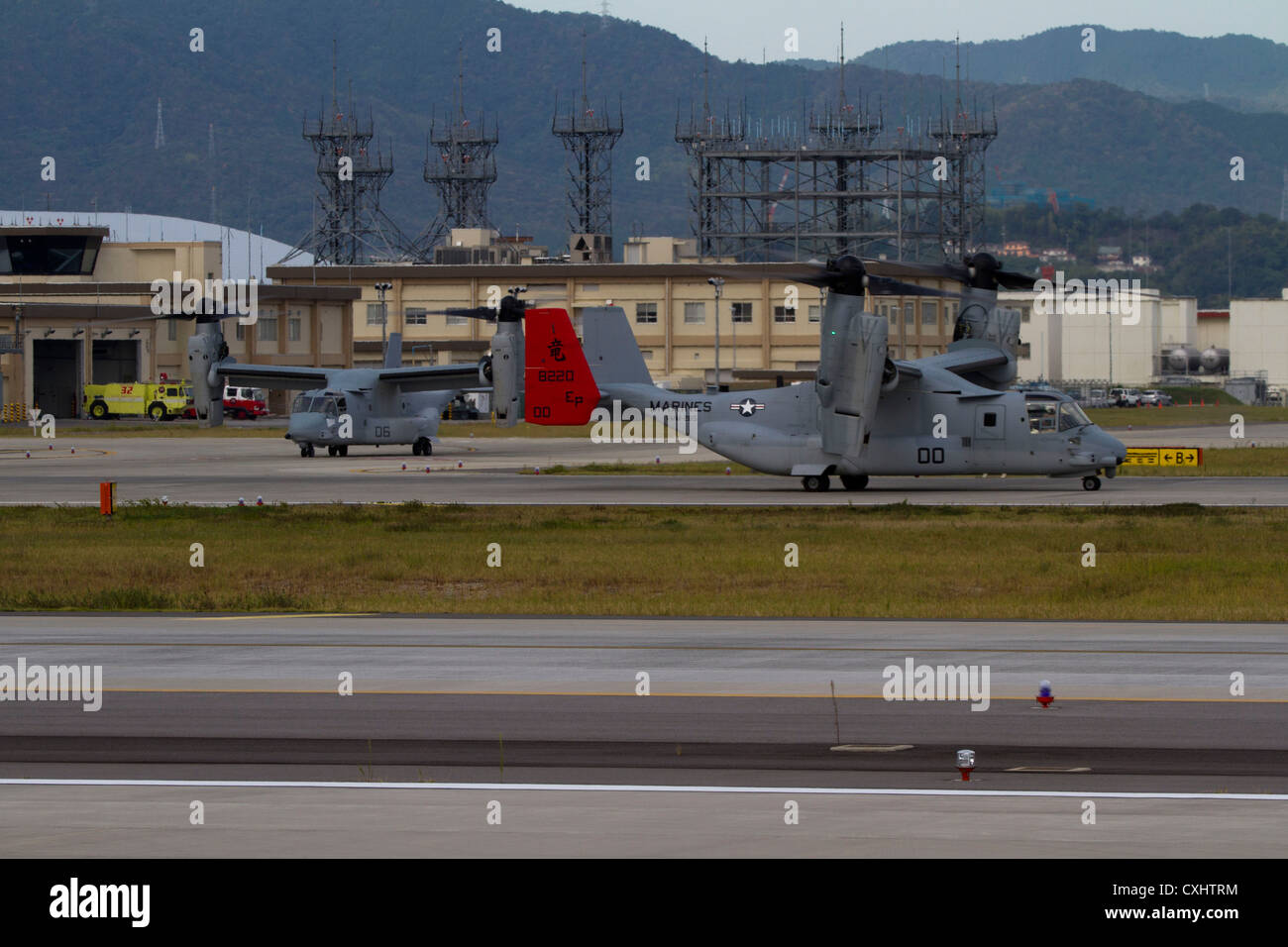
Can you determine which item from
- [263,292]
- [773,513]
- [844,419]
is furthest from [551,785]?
[263,292]

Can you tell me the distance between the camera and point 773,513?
127 ft

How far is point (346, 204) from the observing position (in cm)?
17950

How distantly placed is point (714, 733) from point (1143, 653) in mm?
6865

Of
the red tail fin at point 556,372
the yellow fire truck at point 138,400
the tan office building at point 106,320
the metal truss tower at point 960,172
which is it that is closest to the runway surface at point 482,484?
the red tail fin at point 556,372

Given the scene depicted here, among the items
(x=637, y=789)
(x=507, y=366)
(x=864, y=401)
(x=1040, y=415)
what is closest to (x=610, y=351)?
(x=507, y=366)

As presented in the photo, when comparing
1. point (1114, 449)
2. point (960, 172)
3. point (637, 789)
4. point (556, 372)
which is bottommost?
point (637, 789)

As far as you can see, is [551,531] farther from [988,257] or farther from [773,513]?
[988,257]

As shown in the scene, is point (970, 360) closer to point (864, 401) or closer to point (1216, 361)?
point (864, 401)

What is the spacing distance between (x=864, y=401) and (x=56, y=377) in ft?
309

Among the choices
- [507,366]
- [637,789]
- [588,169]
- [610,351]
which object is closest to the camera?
[637,789]

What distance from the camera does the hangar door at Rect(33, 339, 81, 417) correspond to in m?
120

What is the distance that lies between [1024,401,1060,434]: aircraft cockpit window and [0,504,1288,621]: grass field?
5912 millimetres

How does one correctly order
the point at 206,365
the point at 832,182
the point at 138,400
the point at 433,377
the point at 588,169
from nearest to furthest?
1. the point at 206,365
2. the point at 433,377
3. the point at 138,400
4. the point at 832,182
5. the point at 588,169

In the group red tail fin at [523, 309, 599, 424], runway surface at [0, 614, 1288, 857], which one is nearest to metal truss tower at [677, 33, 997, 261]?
red tail fin at [523, 309, 599, 424]
